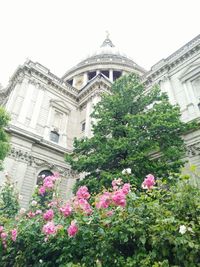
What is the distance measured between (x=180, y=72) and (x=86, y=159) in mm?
13622

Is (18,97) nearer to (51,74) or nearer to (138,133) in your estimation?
(51,74)

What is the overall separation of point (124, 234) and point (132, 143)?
7.61 metres

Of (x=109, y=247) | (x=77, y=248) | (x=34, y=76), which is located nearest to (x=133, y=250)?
(x=109, y=247)

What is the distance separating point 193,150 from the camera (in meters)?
15.1

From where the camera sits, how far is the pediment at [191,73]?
19.1m

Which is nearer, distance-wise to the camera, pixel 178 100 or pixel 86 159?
pixel 86 159

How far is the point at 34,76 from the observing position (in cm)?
2336

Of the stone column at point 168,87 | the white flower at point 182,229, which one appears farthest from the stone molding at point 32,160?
the white flower at point 182,229

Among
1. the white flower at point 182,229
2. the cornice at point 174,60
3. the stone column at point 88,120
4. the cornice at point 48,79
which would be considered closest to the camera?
the white flower at point 182,229

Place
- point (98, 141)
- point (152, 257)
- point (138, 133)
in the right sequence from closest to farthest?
point (152, 257), point (138, 133), point (98, 141)

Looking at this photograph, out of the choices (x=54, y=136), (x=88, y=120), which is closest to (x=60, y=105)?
(x=88, y=120)

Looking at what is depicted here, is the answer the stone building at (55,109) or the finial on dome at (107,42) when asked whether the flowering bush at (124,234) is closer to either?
the stone building at (55,109)

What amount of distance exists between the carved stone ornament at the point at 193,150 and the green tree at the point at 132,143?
3.30 m

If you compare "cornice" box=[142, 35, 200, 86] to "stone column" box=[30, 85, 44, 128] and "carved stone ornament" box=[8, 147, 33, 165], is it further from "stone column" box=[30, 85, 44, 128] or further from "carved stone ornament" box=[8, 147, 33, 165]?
"carved stone ornament" box=[8, 147, 33, 165]
